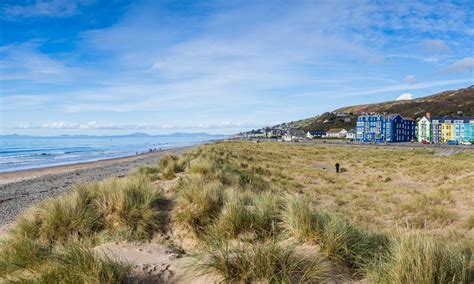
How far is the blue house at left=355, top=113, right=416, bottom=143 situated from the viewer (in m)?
95.2

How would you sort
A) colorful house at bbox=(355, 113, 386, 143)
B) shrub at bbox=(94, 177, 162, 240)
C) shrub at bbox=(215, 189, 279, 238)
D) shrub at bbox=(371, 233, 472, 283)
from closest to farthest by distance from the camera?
1. shrub at bbox=(371, 233, 472, 283)
2. shrub at bbox=(215, 189, 279, 238)
3. shrub at bbox=(94, 177, 162, 240)
4. colorful house at bbox=(355, 113, 386, 143)

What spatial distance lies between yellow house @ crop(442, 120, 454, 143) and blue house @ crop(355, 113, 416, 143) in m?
11.5

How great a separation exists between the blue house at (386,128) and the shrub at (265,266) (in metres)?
101

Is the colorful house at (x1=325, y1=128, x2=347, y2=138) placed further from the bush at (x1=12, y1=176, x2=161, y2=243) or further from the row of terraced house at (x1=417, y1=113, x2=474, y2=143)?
the bush at (x1=12, y1=176, x2=161, y2=243)

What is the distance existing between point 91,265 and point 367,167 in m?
27.9

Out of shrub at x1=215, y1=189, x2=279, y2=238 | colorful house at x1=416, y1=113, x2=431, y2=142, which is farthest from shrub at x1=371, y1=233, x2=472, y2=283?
colorful house at x1=416, y1=113, x2=431, y2=142

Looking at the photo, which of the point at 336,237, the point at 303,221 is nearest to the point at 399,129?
the point at 303,221

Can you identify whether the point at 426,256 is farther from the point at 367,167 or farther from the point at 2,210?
the point at 367,167

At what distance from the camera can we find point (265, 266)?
3623 millimetres

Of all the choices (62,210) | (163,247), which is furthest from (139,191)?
(163,247)

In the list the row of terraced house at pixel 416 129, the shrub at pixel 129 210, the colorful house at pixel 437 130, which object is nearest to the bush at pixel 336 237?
the shrub at pixel 129 210

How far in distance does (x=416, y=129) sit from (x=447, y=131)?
41.9 ft

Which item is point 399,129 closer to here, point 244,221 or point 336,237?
point 244,221

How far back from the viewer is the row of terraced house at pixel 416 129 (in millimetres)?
84062
